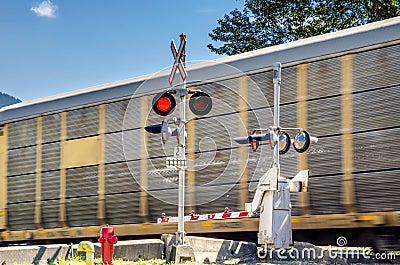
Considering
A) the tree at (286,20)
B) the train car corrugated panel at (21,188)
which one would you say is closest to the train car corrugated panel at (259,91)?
the train car corrugated panel at (21,188)

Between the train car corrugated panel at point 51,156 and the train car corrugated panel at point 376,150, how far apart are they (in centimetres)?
779

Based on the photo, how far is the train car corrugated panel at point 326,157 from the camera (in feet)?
38.7

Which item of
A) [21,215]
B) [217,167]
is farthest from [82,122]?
[217,167]

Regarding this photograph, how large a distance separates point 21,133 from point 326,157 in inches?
345

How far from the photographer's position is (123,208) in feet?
49.5

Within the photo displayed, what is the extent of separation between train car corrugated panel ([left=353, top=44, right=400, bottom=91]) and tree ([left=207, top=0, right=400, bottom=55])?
1906cm

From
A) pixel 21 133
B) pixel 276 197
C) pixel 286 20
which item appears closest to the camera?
pixel 276 197

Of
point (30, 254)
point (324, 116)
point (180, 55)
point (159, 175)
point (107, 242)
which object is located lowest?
point (30, 254)

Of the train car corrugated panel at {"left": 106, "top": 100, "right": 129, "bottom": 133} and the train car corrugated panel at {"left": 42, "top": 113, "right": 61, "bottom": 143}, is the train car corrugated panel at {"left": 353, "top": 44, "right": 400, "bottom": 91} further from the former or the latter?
the train car corrugated panel at {"left": 42, "top": 113, "right": 61, "bottom": 143}

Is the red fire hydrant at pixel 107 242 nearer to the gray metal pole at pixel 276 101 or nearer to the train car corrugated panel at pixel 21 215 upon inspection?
the gray metal pole at pixel 276 101

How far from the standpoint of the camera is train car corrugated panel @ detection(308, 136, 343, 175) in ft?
38.7

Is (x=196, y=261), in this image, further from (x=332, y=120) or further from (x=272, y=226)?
(x=332, y=120)

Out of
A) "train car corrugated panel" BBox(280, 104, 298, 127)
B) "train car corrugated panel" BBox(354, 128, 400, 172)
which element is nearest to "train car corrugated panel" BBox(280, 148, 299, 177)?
"train car corrugated panel" BBox(280, 104, 298, 127)

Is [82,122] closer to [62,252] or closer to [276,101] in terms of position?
[62,252]
